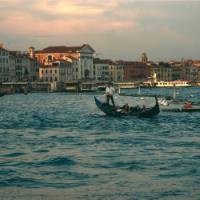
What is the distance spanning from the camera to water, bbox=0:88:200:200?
6.46 m

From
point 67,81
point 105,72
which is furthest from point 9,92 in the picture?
point 105,72

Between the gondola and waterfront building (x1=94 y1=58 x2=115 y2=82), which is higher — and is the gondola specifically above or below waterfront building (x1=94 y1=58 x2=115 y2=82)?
below

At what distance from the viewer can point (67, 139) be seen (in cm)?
1131

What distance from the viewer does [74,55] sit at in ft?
236

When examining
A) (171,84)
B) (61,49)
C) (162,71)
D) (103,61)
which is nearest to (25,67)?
(61,49)

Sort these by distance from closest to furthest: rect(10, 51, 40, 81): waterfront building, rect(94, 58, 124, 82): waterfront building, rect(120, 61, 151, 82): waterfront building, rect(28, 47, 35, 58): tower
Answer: rect(10, 51, 40, 81): waterfront building → rect(28, 47, 35, 58): tower → rect(94, 58, 124, 82): waterfront building → rect(120, 61, 151, 82): waterfront building

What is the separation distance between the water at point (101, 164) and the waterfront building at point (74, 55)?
58467mm

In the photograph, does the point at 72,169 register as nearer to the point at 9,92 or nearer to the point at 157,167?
the point at 157,167

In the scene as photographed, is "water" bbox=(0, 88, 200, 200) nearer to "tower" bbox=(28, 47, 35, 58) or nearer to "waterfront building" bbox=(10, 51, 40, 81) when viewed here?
"waterfront building" bbox=(10, 51, 40, 81)

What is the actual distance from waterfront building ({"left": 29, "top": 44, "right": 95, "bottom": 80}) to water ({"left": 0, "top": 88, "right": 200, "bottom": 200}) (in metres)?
58.5

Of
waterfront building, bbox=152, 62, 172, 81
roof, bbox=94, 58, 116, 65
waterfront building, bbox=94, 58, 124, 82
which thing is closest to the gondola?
waterfront building, bbox=94, 58, 124, 82

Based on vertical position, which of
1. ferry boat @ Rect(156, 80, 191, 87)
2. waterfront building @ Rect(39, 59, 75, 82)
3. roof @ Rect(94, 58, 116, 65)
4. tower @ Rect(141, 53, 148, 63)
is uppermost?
tower @ Rect(141, 53, 148, 63)

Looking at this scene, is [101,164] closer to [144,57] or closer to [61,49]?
[61,49]

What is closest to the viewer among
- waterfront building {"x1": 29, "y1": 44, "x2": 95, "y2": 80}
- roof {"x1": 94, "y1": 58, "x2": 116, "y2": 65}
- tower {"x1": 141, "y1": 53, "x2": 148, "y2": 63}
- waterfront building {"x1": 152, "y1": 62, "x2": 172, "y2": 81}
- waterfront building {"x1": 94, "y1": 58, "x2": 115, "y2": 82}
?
waterfront building {"x1": 29, "y1": 44, "x2": 95, "y2": 80}
